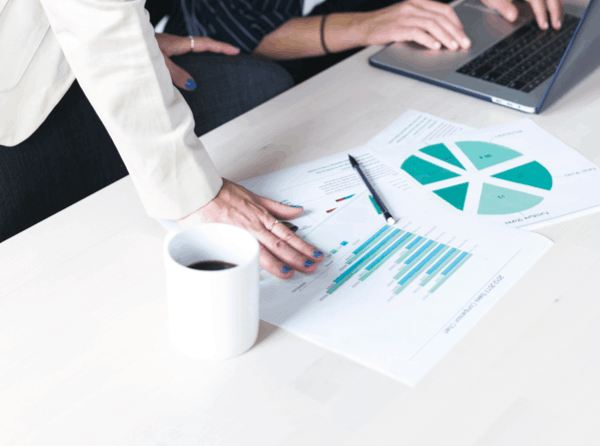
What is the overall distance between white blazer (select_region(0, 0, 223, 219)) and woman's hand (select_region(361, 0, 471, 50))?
1.95ft

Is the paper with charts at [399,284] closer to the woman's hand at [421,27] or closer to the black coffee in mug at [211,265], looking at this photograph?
the black coffee in mug at [211,265]

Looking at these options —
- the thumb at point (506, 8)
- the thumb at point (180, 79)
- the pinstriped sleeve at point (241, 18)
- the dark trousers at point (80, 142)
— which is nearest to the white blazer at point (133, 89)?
the dark trousers at point (80, 142)

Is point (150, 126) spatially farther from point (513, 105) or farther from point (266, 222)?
point (513, 105)

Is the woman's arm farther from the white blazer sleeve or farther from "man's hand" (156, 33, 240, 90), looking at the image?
"man's hand" (156, 33, 240, 90)

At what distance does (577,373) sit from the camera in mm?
542

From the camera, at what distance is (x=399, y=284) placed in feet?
2.12

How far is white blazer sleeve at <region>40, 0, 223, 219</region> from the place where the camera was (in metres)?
0.67

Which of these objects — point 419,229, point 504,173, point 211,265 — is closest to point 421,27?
point 504,173

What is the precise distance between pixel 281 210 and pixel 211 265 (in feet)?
0.66

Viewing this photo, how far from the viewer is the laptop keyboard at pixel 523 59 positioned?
1.07m

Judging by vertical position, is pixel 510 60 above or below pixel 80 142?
above

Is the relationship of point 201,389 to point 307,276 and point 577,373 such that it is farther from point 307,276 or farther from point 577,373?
point 577,373

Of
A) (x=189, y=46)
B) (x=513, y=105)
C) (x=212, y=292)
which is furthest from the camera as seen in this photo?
(x=189, y=46)

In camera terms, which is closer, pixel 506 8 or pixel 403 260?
pixel 403 260
